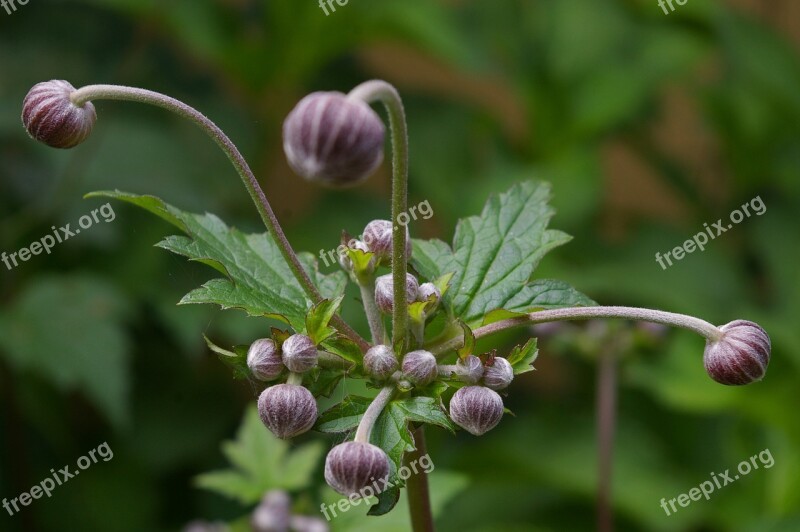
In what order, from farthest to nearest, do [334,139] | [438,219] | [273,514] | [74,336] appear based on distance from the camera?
[438,219] → [74,336] → [273,514] → [334,139]

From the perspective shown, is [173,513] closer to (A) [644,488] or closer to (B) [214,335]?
(B) [214,335]

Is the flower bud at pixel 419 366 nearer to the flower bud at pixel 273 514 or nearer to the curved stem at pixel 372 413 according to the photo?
the curved stem at pixel 372 413

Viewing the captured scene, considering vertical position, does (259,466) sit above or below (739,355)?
above

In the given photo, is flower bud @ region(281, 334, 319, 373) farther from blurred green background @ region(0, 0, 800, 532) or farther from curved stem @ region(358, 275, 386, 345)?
blurred green background @ region(0, 0, 800, 532)

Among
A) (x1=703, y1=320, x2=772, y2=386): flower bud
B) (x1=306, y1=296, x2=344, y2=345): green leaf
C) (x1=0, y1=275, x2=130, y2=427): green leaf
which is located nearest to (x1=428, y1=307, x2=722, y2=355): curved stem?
(x1=703, y1=320, x2=772, y2=386): flower bud

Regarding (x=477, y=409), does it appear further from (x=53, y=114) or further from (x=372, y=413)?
(x=53, y=114)

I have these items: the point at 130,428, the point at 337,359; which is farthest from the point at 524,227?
the point at 130,428

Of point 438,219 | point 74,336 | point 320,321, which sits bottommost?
point 320,321

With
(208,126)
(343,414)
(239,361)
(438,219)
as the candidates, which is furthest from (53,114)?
(438,219)
